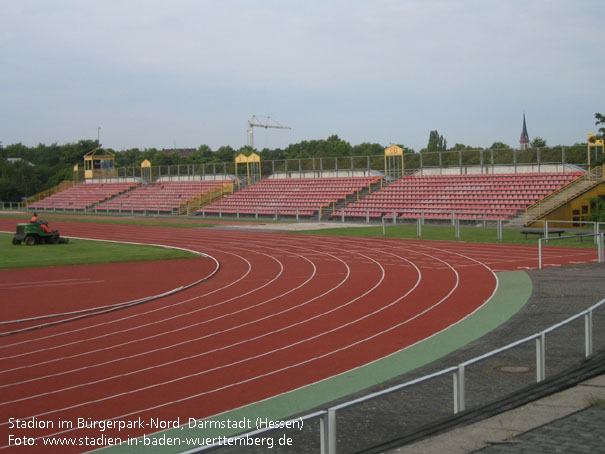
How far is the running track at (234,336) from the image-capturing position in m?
8.21

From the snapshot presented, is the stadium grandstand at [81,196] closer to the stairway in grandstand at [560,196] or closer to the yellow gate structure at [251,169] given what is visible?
the yellow gate structure at [251,169]

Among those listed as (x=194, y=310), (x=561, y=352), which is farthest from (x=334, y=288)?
(x=561, y=352)

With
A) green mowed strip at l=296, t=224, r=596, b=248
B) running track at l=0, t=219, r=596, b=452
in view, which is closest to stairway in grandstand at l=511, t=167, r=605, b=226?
green mowed strip at l=296, t=224, r=596, b=248

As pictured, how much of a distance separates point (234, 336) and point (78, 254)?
16.5 meters

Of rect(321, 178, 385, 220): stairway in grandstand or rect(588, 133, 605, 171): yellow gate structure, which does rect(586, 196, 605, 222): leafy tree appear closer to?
rect(588, 133, 605, 171): yellow gate structure

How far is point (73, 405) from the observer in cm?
800

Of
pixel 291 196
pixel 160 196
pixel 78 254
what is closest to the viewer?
pixel 78 254

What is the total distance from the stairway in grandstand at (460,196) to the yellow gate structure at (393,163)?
943 millimetres

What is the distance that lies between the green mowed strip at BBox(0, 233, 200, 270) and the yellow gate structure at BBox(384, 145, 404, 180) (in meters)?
22.7

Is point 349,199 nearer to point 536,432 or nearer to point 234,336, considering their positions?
point 234,336

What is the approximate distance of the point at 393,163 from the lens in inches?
1843

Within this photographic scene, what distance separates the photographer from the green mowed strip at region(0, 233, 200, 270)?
76.3ft

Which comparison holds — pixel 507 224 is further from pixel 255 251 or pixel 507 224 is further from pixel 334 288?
pixel 334 288

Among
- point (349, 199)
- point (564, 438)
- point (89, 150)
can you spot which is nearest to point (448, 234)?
point (349, 199)
